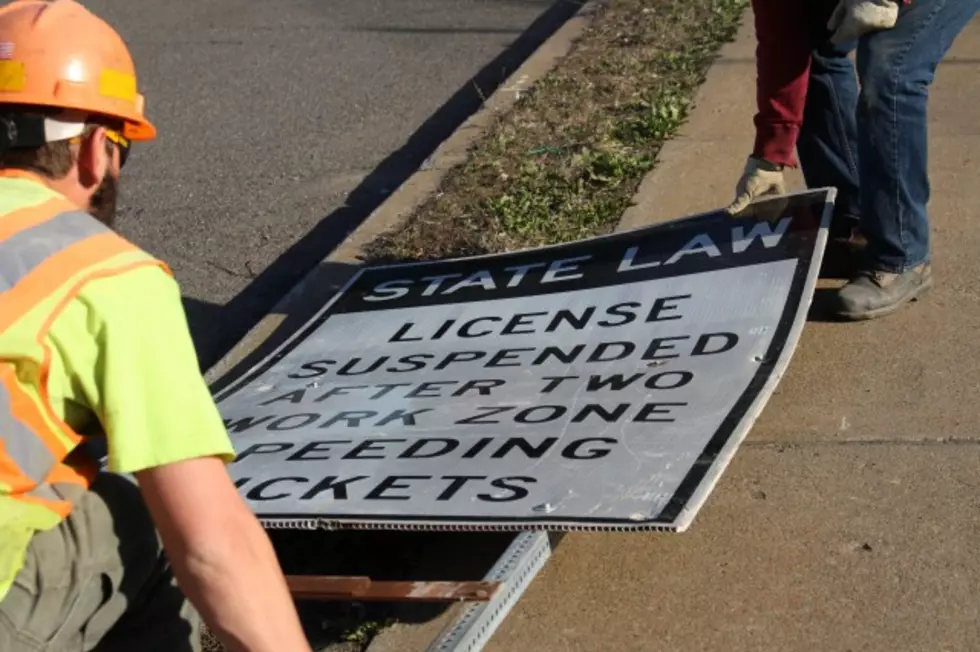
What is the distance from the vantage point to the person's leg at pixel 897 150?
4.29m

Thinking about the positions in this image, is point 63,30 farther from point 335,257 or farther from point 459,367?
point 335,257

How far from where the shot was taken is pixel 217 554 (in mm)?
1982

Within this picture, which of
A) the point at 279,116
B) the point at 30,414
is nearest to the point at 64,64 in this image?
the point at 30,414

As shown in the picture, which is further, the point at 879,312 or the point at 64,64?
the point at 879,312

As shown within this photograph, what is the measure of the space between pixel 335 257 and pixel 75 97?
344 cm

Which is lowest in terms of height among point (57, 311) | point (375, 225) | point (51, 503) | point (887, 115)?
point (375, 225)

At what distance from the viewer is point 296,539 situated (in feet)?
12.2

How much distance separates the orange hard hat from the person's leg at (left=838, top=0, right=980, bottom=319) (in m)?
2.61

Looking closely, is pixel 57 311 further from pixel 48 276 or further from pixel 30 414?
pixel 30 414

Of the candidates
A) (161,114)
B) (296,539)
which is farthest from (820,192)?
(161,114)

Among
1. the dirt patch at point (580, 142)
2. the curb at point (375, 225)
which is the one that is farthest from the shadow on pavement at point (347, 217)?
the dirt patch at point (580, 142)

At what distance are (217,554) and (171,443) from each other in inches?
6.3

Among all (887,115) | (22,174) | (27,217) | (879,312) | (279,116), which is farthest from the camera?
(279,116)

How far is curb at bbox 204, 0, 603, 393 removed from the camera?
4914 millimetres
